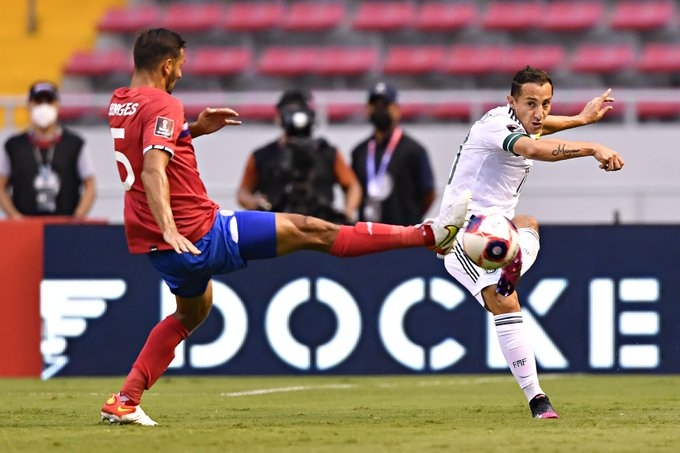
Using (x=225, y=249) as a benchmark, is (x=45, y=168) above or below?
above

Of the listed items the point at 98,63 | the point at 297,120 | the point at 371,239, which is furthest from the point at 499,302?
the point at 98,63

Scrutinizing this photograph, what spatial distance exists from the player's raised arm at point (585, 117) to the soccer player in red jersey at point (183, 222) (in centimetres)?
134

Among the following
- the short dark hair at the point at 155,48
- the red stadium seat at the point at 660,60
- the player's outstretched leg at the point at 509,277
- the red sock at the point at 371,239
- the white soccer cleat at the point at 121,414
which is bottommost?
the white soccer cleat at the point at 121,414

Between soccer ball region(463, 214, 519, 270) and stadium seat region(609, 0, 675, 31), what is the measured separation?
46.0ft

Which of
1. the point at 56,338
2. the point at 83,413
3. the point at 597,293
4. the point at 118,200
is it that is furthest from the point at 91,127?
the point at 83,413

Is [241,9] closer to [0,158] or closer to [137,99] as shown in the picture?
[0,158]

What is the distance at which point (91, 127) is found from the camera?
64.3 feet

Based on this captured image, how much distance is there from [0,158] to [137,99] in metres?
5.92

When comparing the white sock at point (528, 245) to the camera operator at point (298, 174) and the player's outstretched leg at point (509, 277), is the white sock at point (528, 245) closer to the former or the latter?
the player's outstretched leg at point (509, 277)

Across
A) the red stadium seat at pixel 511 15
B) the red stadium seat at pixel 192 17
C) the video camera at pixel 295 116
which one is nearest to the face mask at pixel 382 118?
the video camera at pixel 295 116

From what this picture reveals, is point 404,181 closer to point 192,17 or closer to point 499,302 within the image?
point 499,302

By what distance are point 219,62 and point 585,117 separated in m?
13.9

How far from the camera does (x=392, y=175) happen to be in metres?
13.0

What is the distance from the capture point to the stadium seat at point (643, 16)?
2131 centimetres
